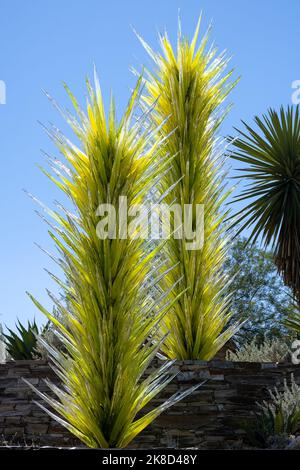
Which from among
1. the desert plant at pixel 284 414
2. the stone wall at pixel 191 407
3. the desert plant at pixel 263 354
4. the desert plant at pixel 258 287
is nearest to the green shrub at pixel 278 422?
the desert plant at pixel 284 414

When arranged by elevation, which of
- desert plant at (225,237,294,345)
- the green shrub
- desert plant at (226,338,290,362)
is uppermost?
desert plant at (225,237,294,345)

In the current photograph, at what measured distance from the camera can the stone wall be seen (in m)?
6.73

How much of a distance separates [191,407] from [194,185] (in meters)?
2.34

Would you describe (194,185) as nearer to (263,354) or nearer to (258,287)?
(263,354)

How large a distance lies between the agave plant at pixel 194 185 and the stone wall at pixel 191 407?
39 centimetres

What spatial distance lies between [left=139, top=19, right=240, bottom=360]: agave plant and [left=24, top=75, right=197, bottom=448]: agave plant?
70.9 inches

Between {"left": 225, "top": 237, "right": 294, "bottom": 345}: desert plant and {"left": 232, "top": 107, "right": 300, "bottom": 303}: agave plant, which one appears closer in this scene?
{"left": 232, "top": 107, "right": 300, "bottom": 303}: agave plant

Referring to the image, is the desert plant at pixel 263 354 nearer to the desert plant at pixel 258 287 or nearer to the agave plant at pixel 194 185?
→ the agave plant at pixel 194 185

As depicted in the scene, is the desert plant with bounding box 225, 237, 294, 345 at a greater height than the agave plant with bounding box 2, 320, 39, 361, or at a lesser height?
greater

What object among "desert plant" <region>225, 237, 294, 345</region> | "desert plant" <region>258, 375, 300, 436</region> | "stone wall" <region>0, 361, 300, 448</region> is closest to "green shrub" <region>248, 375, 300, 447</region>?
"desert plant" <region>258, 375, 300, 436</region>

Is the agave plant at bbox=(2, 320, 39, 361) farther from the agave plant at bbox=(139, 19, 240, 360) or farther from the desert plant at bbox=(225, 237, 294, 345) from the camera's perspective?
the desert plant at bbox=(225, 237, 294, 345)

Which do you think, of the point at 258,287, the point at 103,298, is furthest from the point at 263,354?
the point at 258,287

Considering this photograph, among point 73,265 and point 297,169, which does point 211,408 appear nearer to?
point 73,265
